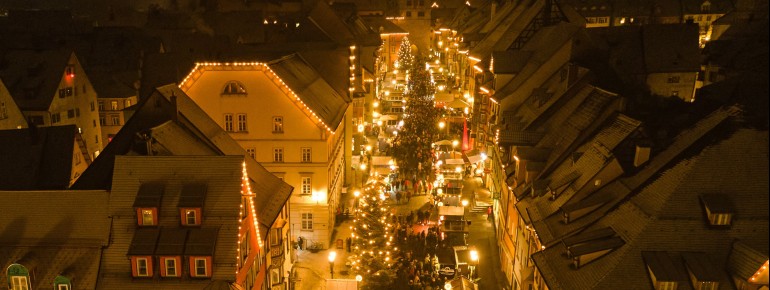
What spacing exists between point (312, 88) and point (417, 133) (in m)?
31.6

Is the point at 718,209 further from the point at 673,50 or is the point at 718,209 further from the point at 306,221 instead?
the point at 673,50

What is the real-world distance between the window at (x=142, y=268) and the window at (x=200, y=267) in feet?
6.27

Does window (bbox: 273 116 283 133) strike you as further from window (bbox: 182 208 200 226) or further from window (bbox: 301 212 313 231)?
window (bbox: 182 208 200 226)

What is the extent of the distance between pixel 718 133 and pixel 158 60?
204 ft

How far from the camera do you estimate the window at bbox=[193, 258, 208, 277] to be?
2542 cm

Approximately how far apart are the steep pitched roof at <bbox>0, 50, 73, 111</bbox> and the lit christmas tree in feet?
97.5

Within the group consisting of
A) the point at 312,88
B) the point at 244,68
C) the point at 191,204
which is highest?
the point at 244,68

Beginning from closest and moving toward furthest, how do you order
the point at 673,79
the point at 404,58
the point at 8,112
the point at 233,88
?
the point at 233,88 < the point at 8,112 < the point at 673,79 < the point at 404,58

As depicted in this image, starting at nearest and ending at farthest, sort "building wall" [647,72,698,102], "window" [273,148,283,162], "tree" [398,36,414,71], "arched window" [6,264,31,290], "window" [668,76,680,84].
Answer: "arched window" [6,264,31,290], "window" [273,148,283,162], "building wall" [647,72,698,102], "window" [668,76,680,84], "tree" [398,36,414,71]

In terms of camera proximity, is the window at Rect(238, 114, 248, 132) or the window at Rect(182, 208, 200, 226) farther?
the window at Rect(238, 114, 248, 132)

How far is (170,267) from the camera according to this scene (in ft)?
83.6

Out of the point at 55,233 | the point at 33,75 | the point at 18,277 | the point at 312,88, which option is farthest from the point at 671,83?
the point at 33,75

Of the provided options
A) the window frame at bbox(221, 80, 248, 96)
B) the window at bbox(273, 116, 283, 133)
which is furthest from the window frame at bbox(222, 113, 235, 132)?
the window at bbox(273, 116, 283, 133)

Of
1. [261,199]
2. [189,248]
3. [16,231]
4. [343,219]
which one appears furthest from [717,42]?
[16,231]
